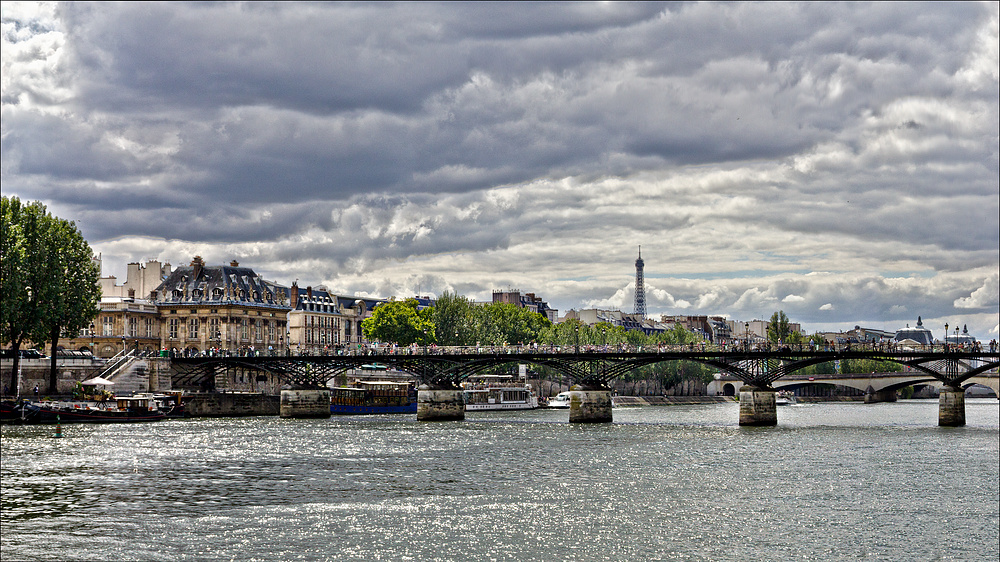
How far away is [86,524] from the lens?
39.7 metres

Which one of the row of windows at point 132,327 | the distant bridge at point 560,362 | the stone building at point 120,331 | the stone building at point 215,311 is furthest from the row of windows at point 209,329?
the distant bridge at point 560,362

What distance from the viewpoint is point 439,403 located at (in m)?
100

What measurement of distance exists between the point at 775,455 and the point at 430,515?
93.7 ft

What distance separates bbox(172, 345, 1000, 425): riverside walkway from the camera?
92000 mm

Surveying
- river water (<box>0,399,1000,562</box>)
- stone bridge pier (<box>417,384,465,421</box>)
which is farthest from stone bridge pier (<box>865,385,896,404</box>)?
river water (<box>0,399,1000,562</box>)

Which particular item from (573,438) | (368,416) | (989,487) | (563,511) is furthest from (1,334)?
(989,487)

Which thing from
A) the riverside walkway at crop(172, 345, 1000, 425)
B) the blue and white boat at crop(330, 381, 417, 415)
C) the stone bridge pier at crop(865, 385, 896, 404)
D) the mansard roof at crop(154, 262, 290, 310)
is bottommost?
the stone bridge pier at crop(865, 385, 896, 404)

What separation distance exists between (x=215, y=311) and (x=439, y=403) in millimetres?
40035

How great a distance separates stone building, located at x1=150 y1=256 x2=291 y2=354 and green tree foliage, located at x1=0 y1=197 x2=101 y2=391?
91.5 ft

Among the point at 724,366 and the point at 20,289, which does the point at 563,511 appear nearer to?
the point at 724,366

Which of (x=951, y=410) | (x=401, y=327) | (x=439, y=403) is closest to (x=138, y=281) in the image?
(x=401, y=327)

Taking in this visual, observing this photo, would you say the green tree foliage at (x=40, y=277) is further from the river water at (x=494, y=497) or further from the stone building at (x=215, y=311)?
the stone building at (x=215, y=311)

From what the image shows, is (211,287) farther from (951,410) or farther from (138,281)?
(951,410)

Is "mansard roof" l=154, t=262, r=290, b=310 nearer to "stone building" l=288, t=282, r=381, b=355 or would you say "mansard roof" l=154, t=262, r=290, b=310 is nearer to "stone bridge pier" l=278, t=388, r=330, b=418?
"stone building" l=288, t=282, r=381, b=355
